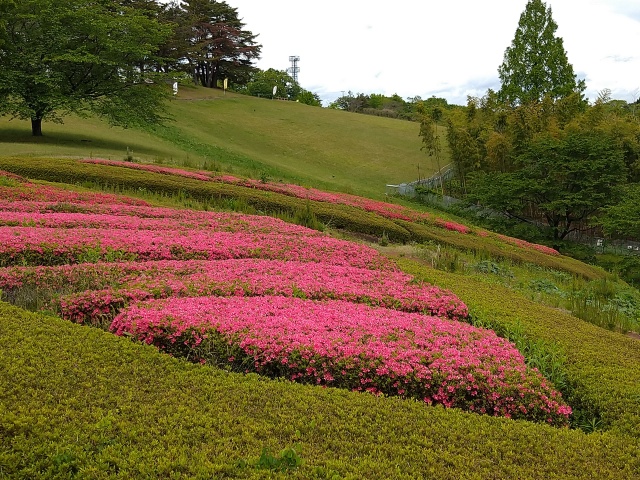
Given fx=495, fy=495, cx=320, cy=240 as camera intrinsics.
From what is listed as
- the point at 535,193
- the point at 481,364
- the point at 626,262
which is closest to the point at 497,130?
the point at 535,193

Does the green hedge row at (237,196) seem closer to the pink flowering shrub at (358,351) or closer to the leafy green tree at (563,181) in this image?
the pink flowering shrub at (358,351)

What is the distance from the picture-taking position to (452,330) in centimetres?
585

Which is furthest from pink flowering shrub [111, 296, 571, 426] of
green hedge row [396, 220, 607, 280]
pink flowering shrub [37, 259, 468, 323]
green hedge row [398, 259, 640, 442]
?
green hedge row [396, 220, 607, 280]

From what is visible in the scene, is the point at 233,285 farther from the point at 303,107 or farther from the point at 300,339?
the point at 303,107

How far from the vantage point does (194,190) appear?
49.0 feet

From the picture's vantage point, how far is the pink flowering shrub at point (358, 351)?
4652 mm

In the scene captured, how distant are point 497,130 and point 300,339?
108 feet

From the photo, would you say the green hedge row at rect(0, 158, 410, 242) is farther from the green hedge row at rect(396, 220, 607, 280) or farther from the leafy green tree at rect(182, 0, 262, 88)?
the leafy green tree at rect(182, 0, 262, 88)

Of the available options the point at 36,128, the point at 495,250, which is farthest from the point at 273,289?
the point at 36,128

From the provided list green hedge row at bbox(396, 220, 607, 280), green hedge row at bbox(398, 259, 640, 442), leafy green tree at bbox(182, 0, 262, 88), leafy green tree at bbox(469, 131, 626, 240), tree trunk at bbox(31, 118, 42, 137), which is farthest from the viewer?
leafy green tree at bbox(182, 0, 262, 88)

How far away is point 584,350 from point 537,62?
40375 millimetres

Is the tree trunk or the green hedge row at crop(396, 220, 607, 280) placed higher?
the tree trunk

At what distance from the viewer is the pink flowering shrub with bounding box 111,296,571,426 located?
4652 millimetres

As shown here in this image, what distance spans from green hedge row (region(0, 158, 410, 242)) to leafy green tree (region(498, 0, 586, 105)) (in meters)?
30.5
